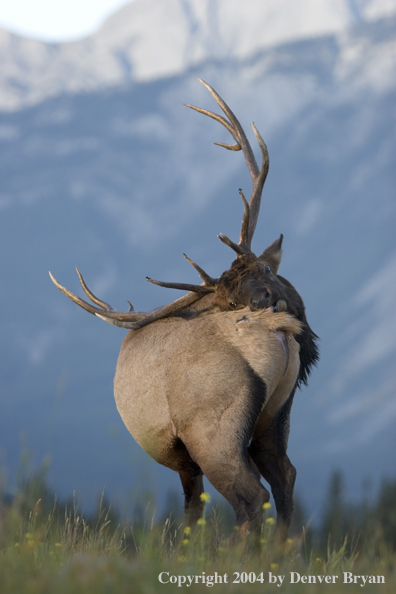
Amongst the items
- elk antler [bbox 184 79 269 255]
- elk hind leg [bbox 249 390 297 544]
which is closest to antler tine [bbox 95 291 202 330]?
elk antler [bbox 184 79 269 255]

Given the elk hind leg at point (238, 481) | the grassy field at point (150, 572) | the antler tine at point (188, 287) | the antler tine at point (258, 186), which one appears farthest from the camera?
the antler tine at point (258, 186)

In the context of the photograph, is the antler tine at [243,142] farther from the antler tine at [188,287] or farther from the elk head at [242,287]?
the antler tine at [188,287]

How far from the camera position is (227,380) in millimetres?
4961

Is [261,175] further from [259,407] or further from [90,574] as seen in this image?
[90,574]

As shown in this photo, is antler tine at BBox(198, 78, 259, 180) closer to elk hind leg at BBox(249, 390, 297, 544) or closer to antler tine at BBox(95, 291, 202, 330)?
antler tine at BBox(95, 291, 202, 330)

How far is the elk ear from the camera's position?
6054 mm

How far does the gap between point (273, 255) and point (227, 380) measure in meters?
1.57

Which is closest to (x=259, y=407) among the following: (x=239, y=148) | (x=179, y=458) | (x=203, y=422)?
(x=203, y=422)

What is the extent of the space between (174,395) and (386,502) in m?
33.3

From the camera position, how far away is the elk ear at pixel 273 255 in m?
6.05

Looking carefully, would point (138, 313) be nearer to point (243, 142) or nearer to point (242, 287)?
point (242, 287)

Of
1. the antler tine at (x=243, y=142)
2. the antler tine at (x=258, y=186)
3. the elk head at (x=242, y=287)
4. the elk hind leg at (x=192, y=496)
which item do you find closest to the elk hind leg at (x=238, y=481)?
the elk head at (x=242, y=287)

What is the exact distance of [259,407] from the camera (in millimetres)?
4875

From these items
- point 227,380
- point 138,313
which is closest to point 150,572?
point 227,380
